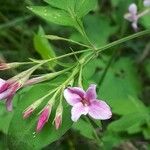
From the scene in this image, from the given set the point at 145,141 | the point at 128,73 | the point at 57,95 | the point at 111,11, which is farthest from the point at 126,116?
the point at 111,11

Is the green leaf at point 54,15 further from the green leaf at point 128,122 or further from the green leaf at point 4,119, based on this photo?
the green leaf at point 128,122

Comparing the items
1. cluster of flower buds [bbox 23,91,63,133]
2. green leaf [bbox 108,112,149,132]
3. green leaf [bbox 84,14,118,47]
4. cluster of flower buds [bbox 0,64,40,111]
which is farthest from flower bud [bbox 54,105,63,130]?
green leaf [bbox 84,14,118,47]

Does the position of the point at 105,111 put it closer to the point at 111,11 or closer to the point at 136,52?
the point at 136,52

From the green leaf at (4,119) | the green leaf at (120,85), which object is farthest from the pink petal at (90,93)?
the green leaf at (120,85)

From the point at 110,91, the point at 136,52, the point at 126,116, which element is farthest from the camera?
the point at 136,52

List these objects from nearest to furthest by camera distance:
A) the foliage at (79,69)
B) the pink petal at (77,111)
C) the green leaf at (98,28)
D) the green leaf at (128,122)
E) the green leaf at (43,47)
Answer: the pink petal at (77,111) < the foliage at (79,69) < the green leaf at (43,47) < the green leaf at (128,122) < the green leaf at (98,28)

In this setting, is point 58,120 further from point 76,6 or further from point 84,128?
point 84,128

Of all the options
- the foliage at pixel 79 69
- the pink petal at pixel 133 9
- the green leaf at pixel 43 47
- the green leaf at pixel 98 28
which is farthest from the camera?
the green leaf at pixel 98 28
